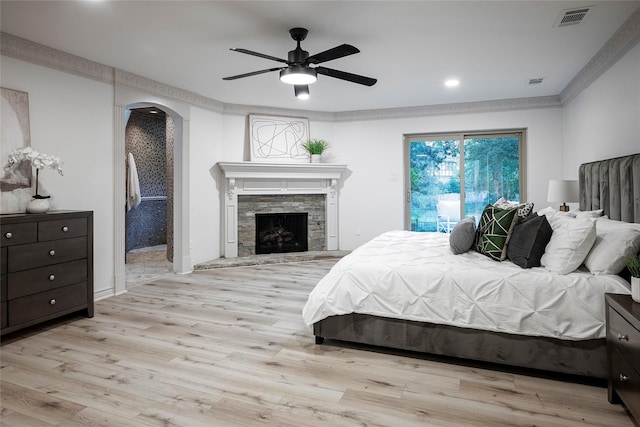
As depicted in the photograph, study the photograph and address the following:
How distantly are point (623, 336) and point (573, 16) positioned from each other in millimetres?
2451

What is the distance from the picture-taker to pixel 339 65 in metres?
3.98

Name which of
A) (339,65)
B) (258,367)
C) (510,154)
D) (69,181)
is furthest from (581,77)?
(69,181)

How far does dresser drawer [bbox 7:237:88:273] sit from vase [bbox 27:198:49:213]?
0.32m

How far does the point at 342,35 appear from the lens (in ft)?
10.5

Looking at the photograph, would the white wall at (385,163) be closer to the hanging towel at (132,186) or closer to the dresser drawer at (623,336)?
the hanging towel at (132,186)

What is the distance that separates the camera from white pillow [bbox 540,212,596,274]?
7.34 ft

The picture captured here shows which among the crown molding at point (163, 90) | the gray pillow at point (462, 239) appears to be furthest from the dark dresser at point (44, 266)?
the gray pillow at point (462, 239)

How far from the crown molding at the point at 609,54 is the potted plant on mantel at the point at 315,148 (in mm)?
3507

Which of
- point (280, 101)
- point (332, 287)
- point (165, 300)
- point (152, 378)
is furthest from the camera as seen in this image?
point (280, 101)

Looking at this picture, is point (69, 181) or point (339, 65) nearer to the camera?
point (69, 181)

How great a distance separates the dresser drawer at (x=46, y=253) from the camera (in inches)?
109

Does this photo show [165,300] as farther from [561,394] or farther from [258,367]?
[561,394]

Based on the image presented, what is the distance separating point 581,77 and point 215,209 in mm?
5068

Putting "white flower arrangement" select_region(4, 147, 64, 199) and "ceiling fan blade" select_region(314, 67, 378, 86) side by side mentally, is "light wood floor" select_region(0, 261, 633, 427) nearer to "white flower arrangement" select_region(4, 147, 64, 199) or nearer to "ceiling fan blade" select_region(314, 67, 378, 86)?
"white flower arrangement" select_region(4, 147, 64, 199)
